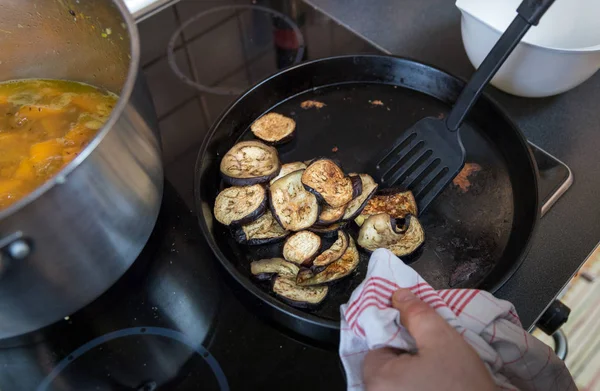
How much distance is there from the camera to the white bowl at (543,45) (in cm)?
88

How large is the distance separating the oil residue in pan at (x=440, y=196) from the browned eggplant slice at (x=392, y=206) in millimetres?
38

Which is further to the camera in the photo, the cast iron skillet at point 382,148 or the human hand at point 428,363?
the cast iron skillet at point 382,148

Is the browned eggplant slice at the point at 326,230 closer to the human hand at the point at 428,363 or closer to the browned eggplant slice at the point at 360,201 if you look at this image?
the browned eggplant slice at the point at 360,201

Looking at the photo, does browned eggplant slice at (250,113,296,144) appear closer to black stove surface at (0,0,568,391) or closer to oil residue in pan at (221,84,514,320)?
oil residue in pan at (221,84,514,320)

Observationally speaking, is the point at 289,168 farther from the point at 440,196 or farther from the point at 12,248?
the point at 12,248

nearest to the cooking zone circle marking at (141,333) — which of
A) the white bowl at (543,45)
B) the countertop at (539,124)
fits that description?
the countertop at (539,124)

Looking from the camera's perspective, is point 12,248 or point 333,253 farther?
point 333,253

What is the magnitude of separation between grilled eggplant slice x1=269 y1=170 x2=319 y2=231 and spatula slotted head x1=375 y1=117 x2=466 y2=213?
5.9 inches

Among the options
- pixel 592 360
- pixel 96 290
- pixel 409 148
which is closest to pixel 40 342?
pixel 96 290

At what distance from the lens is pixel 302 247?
0.79 metres

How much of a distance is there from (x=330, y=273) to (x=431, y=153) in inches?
11.9

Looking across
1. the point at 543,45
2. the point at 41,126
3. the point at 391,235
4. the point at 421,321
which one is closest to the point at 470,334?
the point at 421,321

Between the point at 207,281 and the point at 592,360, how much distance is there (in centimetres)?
95

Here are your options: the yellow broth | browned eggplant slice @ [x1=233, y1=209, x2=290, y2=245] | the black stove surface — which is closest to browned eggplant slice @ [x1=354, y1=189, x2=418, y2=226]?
browned eggplant slice @ [x1=233, y1=209, x2=290, y2=245]
